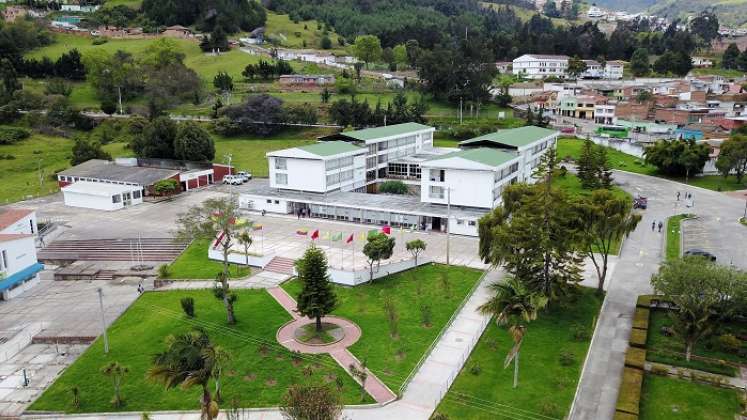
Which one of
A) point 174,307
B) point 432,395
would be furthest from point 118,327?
point 432,395

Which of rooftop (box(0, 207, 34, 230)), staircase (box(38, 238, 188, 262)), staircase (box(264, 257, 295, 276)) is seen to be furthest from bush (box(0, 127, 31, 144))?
staircase (box(264, 257, 295, 276))

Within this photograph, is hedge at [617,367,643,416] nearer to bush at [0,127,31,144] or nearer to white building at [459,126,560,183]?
white building at [459,126,560,183]

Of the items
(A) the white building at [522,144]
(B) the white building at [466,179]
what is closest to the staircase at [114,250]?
(B) the white building at [466,179]

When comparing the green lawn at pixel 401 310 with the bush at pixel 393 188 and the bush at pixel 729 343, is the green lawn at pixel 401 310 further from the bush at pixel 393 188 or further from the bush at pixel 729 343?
the bush at pixel 393 188

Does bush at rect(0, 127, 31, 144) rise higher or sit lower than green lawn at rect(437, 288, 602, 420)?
higher

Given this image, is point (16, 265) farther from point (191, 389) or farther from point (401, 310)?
point (401, 310)

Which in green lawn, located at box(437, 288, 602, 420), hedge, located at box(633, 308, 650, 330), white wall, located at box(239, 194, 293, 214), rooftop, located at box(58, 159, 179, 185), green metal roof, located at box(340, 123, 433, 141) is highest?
green metal roof, located at box(340, 123, 433, 141)
